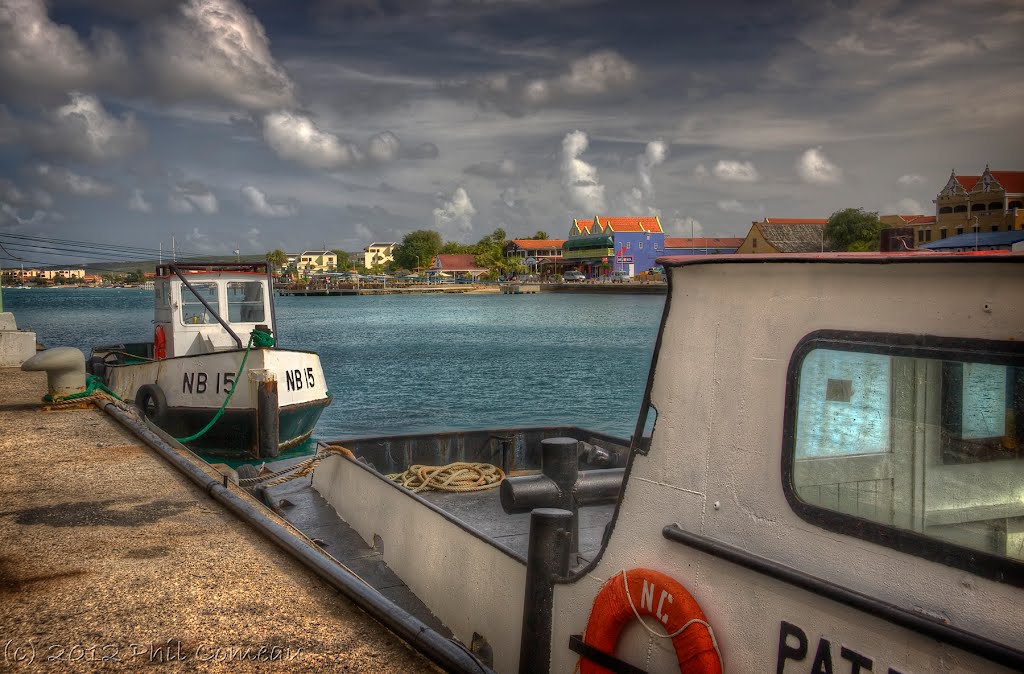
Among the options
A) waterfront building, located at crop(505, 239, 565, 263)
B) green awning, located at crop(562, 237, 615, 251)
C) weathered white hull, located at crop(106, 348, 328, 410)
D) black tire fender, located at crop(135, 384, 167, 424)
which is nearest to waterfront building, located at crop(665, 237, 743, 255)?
weathered white hull, located at crop(106, 348, 328, 410)

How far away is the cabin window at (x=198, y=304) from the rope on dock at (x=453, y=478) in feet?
30.1

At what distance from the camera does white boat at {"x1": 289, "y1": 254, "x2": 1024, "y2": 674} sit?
2.57 meters

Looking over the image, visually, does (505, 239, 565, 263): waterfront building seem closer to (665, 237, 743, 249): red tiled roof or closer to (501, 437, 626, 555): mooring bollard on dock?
(665, 237, 743, 249): red tiled roof

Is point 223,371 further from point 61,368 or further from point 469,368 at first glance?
point 469,368

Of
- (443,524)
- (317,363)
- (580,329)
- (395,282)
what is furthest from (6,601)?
(395,282)

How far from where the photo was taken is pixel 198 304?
16.4 meters

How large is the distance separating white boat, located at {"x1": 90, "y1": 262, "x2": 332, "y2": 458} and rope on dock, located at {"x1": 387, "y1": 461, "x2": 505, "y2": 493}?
667 centimetres

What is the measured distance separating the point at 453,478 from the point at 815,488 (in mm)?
5737

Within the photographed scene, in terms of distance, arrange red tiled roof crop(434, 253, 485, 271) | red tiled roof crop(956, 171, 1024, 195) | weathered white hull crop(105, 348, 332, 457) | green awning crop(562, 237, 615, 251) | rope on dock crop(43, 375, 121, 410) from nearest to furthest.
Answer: red tiled roof crop(956, 171, 1024, 195), rope on dock crop(43, 375, 121, 410), weathered white hull crop(105, 348, 332, 457), green awning crop(562, 237, 615, 251), red tiled roof crop(434, 253, 485, 271)

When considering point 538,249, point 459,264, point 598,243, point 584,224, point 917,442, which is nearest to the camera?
point 917,442

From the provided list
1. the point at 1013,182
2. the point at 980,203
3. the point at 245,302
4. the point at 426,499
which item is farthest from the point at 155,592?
the point at 245,302

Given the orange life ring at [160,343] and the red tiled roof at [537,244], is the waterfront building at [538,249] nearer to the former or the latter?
the red tiled roof at [537,244]

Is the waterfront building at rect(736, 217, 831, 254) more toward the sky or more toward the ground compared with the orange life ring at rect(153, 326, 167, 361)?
more toward the sky

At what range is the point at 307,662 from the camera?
4.05 meters
